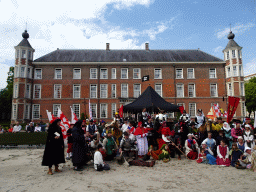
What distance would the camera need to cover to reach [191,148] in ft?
26.8

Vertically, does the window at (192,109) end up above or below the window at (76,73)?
below

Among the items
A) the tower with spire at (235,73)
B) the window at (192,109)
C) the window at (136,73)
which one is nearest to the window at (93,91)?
the window at (136,73)

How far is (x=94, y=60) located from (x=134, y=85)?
27.0 ft

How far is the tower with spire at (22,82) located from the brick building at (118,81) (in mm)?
151

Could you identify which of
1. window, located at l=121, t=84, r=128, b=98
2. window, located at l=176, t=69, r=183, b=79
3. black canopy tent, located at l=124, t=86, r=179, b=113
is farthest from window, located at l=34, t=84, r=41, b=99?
window, located at l=176, t=69, r=183, b=79

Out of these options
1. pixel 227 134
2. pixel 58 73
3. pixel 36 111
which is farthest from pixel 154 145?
pixel 36 111

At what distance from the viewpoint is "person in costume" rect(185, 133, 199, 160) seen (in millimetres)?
8047

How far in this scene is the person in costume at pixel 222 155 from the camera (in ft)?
22.7

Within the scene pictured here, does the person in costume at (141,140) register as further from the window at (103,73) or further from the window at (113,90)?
the window at (103,73)

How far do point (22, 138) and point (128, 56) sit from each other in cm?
2340

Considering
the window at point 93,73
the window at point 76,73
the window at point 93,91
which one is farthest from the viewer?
the window at point 93,73

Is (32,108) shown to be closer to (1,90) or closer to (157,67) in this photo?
(157,67)

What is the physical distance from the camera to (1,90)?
50.0 meters

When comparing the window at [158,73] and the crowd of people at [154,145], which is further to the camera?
the window at [158,73]
